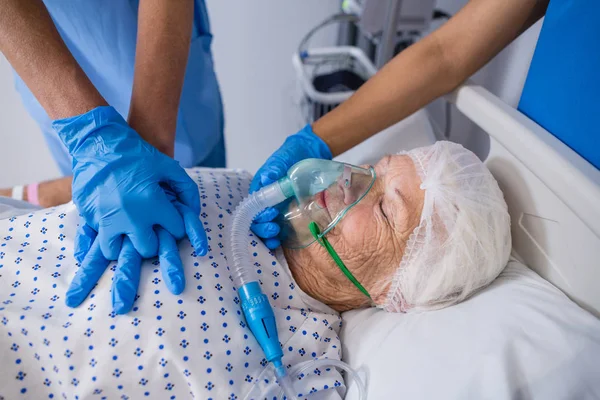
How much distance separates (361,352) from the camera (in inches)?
44.3

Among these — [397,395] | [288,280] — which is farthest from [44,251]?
[397,395]

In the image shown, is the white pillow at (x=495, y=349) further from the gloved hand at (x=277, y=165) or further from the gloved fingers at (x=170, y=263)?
the gloved fingers at (x=170, y=263)

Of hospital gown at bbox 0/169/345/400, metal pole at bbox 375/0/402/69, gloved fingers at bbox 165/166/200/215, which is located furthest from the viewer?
metal pole at bbox 375/0/402/69

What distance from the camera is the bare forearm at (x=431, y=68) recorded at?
128 cm

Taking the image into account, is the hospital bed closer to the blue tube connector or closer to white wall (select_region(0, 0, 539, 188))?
the blue tube connector

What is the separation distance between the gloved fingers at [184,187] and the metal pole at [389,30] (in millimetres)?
1274

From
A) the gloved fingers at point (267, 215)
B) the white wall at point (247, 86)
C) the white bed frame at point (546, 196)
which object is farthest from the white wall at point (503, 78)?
the white wall at point (247, 86)

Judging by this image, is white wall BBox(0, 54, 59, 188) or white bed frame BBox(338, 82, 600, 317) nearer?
white bed frame BBox(338, 82, 600, 317)

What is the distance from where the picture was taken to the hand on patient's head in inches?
42.2

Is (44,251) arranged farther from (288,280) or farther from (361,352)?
(361,352)

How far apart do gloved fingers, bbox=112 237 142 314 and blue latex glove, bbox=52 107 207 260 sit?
19 millimetres

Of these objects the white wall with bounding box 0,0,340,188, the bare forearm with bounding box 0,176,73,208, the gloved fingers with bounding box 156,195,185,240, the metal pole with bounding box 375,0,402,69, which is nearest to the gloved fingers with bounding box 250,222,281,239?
the gloved fingers with bounding box 156,195,185,240

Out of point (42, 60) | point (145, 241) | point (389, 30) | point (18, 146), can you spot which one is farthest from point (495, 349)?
point (18, 146)

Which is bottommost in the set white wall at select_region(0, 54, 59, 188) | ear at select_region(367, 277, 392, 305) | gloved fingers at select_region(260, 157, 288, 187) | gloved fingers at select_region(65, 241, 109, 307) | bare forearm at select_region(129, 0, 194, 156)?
white wall at select_region(0, 54, 59, 188)
